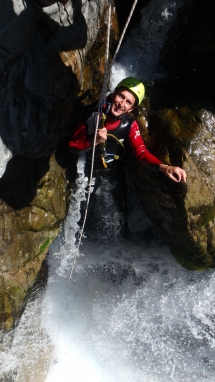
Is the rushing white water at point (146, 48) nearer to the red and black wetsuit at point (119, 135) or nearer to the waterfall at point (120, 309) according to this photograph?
the red and black wetsuit at point (119, 135)

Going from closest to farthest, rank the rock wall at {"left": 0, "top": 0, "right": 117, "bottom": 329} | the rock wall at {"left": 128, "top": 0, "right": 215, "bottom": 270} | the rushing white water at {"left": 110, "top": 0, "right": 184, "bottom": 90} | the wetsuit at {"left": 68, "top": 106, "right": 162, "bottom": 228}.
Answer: the rock wall at {"left": 0, "top": 0, "right": 117, "bottom": 329}
the wetsuit at {"left": 68, "top": 106, "right": 162, "bottom": 228}
the rock wall at {"left": 128, "top": 0, "right": 215, "bottom": 270}
the rushing white water at {"left": 110, "top": 0, "right": 184, "bottom": 90}

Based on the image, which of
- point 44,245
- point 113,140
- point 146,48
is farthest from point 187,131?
point 44,245

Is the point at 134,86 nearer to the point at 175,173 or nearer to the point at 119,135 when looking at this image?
the point at 119,135

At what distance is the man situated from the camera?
3.57 meters

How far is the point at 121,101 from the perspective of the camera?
3.56 m

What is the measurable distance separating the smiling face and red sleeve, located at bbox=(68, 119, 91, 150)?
387mm

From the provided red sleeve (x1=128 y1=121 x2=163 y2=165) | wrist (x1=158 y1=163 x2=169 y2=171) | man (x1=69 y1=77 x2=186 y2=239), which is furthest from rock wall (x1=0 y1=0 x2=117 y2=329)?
wrist (x1=158 y1=163 x2=169 y2=171)

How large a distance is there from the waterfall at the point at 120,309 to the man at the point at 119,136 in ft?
4.21

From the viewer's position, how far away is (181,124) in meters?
4.35

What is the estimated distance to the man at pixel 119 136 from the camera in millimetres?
3570

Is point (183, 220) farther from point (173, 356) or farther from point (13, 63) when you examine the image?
point (173, 356)

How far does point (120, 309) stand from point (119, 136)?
332 centimetres

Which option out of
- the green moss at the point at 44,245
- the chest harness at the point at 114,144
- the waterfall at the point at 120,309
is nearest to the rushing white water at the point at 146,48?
the chest harness at the point at 114,144

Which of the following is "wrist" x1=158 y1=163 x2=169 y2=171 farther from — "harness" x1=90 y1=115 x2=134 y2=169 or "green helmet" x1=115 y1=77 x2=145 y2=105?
"green helmet" x1=115 y1=77 x2=145 y2=105
